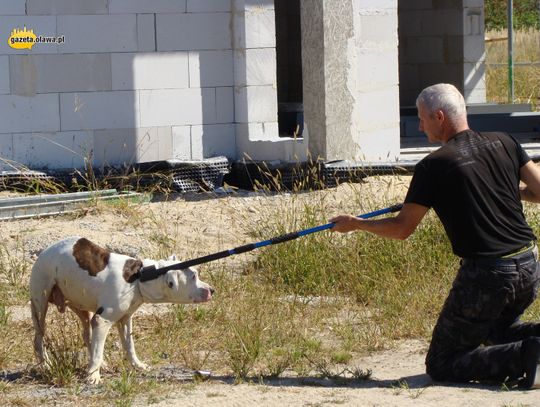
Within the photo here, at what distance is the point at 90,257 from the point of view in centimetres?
568

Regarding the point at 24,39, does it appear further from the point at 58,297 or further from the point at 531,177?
the point at 531,177

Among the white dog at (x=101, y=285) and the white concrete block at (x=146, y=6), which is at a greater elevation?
the white concrete block at (x=146, y=6)

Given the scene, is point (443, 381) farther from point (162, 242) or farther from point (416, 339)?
point (162, 242)

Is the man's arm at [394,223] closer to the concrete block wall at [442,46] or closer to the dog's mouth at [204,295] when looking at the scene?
the dog's mouth at [204,295]

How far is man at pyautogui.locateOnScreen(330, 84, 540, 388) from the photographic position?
5.55 meters

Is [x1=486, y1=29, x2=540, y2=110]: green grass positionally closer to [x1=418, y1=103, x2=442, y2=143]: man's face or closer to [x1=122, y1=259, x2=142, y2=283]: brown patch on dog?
[x1=418, y1=103, x2=442, y2=143]: man's face

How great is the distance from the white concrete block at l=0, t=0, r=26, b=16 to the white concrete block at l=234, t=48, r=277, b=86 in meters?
2.09

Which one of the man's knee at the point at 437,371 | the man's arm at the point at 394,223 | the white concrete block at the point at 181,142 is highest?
the white concrete block at the point at 181,142

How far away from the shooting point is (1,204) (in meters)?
9.34

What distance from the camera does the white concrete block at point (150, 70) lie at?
10617mm

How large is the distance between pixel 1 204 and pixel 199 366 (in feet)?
12.7

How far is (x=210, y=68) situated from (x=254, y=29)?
0.58m

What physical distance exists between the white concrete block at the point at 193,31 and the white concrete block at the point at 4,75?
1444mm

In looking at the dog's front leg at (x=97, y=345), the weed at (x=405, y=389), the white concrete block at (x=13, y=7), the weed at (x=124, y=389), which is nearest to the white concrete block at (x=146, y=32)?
the white concrete block at (x=13, y=7)
